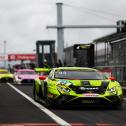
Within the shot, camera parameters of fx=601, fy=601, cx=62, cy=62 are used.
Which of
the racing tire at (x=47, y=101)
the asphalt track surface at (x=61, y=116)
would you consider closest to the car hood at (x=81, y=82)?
the racing tire at (x=47, y=101)

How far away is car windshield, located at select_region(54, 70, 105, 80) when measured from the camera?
61.5 feet

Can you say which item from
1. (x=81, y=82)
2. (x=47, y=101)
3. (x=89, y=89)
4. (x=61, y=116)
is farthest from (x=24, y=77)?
(x=61, y=116)

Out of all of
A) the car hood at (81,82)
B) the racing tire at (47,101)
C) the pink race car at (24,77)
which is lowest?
the pink race car at (24,77)

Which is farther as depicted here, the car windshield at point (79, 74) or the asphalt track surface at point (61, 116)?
the car windshield at point (79, 74)

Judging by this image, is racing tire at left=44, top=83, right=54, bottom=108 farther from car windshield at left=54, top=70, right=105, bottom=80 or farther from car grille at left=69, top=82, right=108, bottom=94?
car grille at left=69, top=82, right=108, bottom=94

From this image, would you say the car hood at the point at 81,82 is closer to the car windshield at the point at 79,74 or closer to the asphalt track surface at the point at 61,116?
the car windshield at the point at 79,74

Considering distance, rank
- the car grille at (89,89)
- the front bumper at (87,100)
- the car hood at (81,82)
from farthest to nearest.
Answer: the car hood at (81,82)
the car grille at (89,89)
the front bumper at (87,100)

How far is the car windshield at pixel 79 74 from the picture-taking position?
18.8 m

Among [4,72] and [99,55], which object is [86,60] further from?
[4,72]

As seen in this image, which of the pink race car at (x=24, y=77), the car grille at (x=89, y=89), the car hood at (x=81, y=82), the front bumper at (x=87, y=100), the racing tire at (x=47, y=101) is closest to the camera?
the front bumper at (x=87, y=100)

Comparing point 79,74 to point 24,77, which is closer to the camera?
point 79,74

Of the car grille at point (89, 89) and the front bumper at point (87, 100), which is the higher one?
the car grille at point (89, 89)

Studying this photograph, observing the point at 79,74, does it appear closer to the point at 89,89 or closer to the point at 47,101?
the point at 89,89

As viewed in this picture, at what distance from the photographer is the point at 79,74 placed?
750 inches
